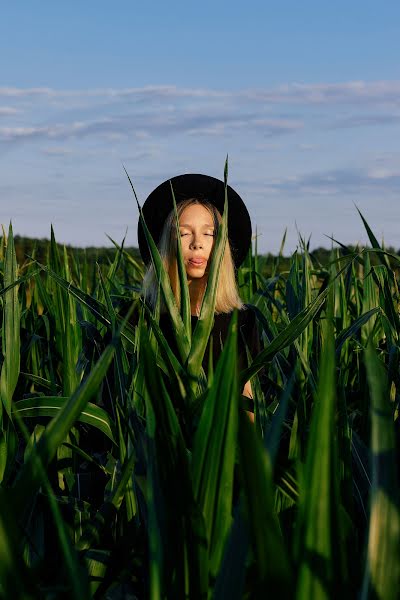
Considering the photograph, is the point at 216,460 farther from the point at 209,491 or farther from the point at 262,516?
the point at 262,516

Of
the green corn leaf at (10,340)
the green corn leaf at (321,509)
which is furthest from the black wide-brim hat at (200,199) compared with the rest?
the green corn leaf at (321,509)

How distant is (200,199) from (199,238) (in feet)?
0.51

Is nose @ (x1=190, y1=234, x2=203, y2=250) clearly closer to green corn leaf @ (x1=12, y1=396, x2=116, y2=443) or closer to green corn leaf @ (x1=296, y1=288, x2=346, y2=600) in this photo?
green corn leaf @ (x1=12, y1=396, x2=116, y2=443)

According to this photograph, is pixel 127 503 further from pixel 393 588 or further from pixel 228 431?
pixel 393 588

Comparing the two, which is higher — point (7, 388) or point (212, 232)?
point (212, 232)

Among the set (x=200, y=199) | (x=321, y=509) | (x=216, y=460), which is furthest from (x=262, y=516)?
(x=200, y=199)

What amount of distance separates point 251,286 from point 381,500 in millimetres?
1869

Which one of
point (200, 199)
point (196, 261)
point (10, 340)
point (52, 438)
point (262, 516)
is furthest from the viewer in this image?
point (200, 199)

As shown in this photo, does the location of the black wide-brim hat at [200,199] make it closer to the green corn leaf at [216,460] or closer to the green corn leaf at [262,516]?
the green corn leaf at [216,460]

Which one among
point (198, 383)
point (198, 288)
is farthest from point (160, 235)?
point (198, 383)

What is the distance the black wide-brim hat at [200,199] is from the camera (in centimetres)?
206

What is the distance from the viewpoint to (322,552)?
494 mm

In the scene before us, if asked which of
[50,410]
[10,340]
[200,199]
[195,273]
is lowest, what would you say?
[50,410]

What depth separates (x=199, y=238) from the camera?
6.31ft
